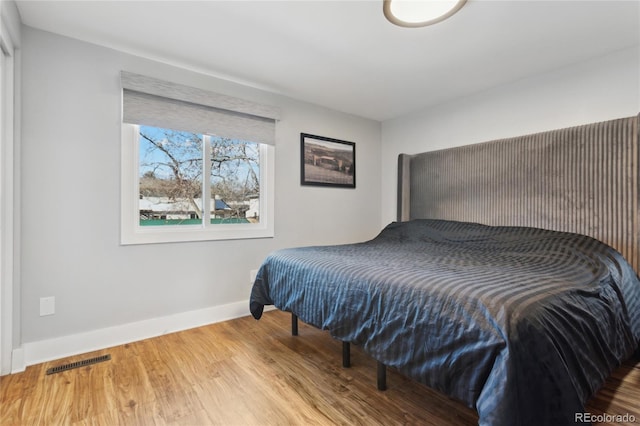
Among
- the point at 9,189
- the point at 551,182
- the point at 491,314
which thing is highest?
the point at 551,182

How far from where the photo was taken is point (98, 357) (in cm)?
207

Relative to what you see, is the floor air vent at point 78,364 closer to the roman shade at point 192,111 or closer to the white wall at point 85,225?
the white wall at point 85,225

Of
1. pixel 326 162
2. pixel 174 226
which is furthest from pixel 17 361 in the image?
pixel 326 162

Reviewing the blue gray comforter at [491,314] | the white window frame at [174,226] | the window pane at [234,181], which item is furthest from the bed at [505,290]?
the window pane at [234,181]

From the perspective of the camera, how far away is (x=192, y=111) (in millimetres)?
2596

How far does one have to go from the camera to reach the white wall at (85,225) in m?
2.02

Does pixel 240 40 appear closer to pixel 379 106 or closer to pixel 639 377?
pixel 379 106

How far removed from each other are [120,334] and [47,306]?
0.50 m

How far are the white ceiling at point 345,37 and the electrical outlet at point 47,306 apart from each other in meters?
1.81

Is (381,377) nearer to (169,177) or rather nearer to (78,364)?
(78,364)

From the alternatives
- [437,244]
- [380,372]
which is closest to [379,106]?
[437,244]

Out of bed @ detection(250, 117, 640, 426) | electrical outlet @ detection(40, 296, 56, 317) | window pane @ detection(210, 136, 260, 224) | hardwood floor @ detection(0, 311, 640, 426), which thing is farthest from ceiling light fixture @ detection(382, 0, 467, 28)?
electrical outlet @ detection(40, 296, 56, 317)

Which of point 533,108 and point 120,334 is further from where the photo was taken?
point 533,108

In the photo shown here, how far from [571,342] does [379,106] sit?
294cm
